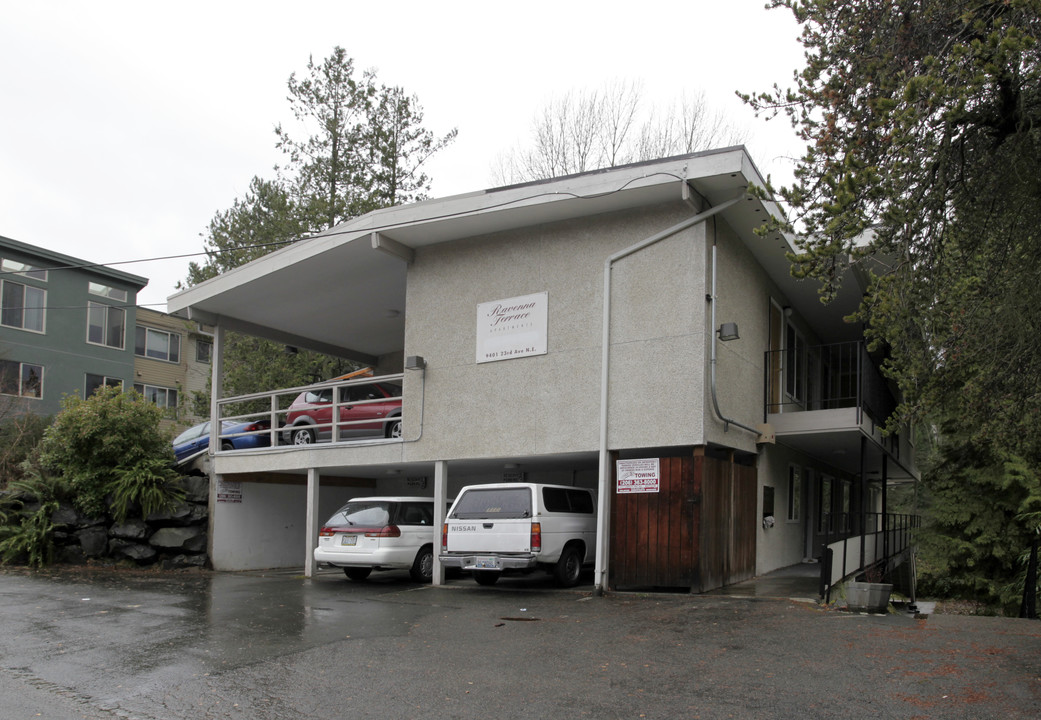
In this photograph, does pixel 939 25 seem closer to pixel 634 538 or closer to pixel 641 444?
pixel 641 444

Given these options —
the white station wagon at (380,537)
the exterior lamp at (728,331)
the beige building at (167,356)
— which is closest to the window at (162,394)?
the beige building at (167,356)

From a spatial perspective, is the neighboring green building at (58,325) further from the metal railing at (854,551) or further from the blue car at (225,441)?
the metal railing at (854,551)

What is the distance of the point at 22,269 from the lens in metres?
32.0

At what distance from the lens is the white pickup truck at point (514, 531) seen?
12.9 m

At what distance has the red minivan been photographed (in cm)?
1750

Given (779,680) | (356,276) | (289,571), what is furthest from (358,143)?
(779,680)

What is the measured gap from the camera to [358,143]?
28.9 metres

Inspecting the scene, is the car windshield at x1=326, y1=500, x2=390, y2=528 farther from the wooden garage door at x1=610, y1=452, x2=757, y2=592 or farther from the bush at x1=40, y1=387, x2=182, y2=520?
the bush at x1=40, y1=387, x2=182, y2=520

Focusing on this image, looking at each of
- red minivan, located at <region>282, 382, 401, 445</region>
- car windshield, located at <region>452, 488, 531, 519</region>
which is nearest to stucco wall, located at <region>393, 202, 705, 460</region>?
car windshield, located at <region>452, 488, 531, 519</region>

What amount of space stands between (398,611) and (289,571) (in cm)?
855

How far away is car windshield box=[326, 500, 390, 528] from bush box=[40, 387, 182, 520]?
5167 mm

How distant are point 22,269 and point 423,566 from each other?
24742 millimetres

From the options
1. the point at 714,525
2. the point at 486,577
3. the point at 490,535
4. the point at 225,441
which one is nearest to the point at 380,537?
the point at 486,577

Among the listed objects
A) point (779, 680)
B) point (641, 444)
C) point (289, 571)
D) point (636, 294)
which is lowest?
point (289, 571)
